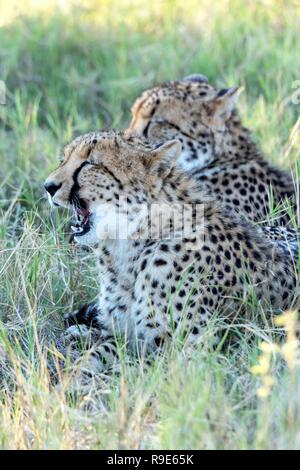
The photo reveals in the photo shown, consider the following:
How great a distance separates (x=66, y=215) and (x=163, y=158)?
1.28 meters

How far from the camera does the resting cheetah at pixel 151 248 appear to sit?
4172mm

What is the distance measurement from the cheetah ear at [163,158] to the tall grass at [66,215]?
0.59m

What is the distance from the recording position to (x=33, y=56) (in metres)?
7.62

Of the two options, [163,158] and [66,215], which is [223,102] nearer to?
[66,215]

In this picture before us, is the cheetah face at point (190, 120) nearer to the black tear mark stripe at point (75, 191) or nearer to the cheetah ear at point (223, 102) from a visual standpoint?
the cheetah ear at point (223, 102)

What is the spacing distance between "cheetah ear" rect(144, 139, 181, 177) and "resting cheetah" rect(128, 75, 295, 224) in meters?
1.29

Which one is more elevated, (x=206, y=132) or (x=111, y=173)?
(x=111, y=173)

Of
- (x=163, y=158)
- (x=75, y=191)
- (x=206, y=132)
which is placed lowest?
(x=206, y=132)

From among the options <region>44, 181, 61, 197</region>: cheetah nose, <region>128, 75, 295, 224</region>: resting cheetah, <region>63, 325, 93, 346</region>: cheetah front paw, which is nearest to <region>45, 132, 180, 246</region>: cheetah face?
<region>44, 181, 61, 197</region>: cheetah nose

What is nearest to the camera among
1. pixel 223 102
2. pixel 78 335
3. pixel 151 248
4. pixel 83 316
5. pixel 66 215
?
pixel 151 248

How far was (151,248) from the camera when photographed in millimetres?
4230

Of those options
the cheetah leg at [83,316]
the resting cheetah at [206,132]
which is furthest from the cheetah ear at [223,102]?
the cheetah leg at [83,316]

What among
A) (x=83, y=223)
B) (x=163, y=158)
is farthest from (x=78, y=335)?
(x=163, y=158)

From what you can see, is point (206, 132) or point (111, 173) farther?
point (206, 132)
